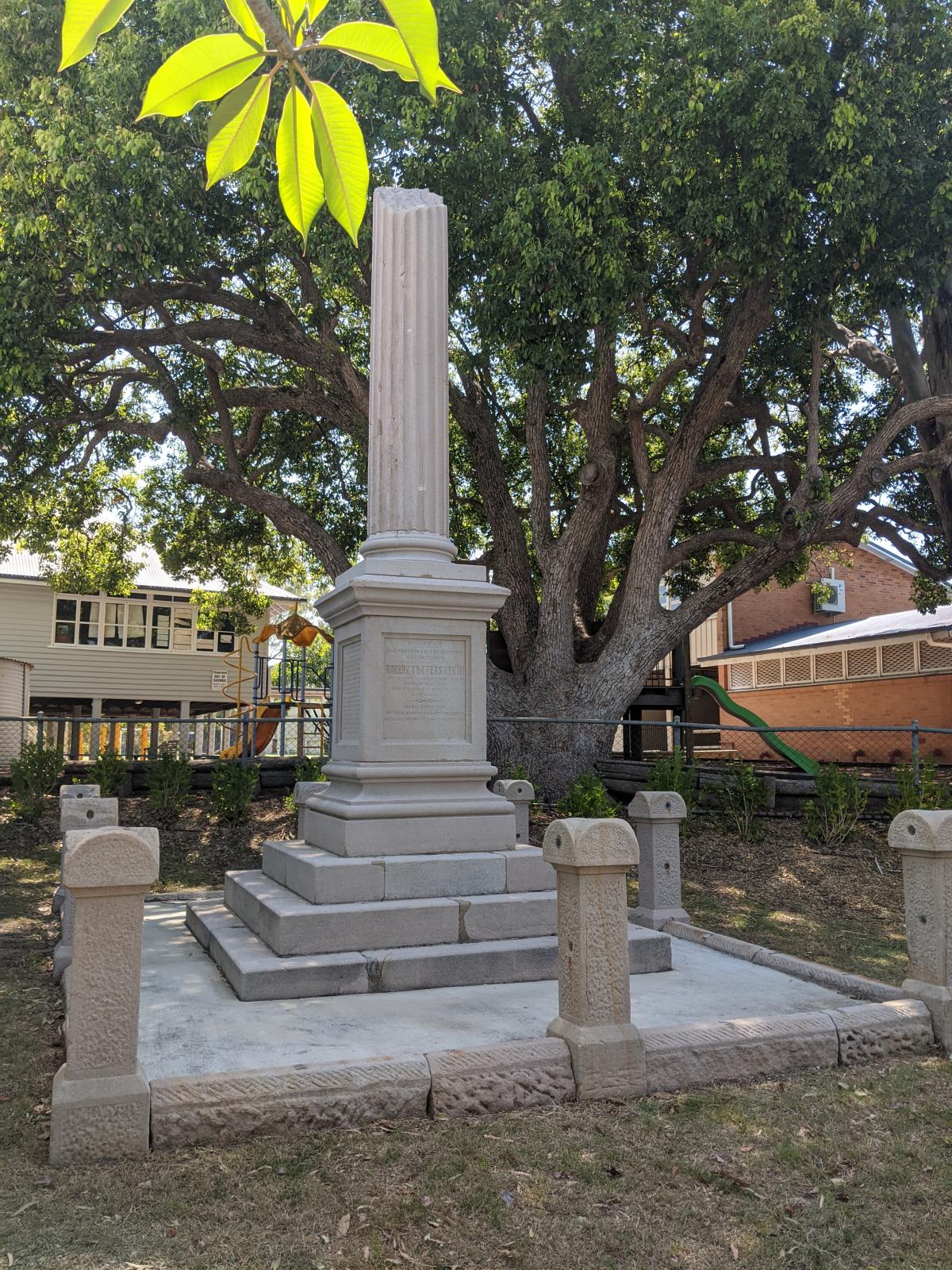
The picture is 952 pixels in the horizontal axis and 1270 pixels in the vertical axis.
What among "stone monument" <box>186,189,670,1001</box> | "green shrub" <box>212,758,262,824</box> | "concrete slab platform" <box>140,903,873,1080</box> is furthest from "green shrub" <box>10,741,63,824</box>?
"concrete slab platform" <box>140,903,873,1080</box>

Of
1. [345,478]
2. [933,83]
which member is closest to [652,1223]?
[933,83]

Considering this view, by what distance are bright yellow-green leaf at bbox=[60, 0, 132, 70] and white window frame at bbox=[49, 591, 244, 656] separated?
2613 cm

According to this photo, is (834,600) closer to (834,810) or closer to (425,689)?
(834,810)

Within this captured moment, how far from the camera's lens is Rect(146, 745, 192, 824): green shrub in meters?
12.6

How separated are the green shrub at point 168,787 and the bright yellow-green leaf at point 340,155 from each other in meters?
12.0

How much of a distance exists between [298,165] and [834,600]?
30883 millimetres

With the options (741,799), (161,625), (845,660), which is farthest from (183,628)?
(741,799)

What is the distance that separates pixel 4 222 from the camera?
37.8 feet

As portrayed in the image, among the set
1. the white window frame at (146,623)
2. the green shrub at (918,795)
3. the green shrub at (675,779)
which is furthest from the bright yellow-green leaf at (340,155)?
the white window frame at (146,623)

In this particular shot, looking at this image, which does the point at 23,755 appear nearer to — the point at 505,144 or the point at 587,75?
the point at 505,144

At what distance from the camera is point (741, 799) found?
12227 millimetres

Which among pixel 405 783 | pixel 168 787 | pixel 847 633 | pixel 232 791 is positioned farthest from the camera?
pixel 847 633

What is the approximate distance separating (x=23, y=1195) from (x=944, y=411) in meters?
13.4

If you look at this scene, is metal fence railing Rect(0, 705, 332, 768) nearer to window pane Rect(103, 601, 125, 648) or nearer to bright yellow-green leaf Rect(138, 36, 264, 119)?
window pane Rect(103, 601, 125, 648)
